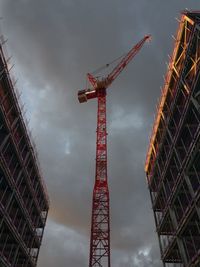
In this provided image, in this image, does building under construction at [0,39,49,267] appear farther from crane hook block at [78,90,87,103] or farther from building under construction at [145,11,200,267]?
crane hook block at [78,90,87,103]

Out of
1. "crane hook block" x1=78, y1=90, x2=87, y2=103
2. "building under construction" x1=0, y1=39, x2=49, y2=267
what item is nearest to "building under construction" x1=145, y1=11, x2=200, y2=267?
"building under construction" x1=0, y1=39, x2=49, y2=267

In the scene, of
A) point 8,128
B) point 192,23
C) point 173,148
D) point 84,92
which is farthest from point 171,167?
point 84,92

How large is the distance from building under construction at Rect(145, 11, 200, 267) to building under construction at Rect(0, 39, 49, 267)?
17.8 meters

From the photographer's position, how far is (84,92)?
59.5m

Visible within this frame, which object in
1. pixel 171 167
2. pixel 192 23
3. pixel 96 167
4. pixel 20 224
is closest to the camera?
pixel 192 23

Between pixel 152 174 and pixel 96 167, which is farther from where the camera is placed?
pixel 96 167

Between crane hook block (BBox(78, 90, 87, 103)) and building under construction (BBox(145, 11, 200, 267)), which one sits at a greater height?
crane hook block (BBox(78, 90, 87, 103))

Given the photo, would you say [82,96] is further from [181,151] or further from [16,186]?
[181,151]

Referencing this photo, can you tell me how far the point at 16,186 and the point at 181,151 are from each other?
20.0 m

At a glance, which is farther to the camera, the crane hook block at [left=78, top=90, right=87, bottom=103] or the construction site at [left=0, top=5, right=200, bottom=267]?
the crane hook block at [left=78, top=90, right=87, bottom=103]

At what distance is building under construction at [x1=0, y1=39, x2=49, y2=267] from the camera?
29936 mm

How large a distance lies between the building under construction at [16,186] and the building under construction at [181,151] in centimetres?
1785

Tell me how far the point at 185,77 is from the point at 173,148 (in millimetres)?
7948

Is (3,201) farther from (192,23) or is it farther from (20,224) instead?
(192,23)
